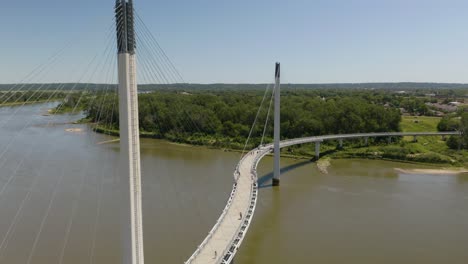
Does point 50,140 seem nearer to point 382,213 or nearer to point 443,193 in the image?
point 382,213

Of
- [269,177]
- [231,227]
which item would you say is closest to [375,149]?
[269,177]

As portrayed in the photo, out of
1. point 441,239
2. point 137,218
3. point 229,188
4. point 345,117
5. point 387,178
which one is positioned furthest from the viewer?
point 345,117

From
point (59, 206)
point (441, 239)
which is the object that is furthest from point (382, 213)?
point (59, 206)

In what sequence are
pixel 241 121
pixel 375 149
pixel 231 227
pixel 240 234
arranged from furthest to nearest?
1. pixel 241 121
2. pixel 375 149
3. pixel 231 227
4. pixel 240 234

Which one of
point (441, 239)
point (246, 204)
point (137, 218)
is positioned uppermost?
point (137, 218)

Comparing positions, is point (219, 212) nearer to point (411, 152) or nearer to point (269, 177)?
point (269, 177)

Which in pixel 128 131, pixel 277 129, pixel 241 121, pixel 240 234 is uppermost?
pixel 128 131

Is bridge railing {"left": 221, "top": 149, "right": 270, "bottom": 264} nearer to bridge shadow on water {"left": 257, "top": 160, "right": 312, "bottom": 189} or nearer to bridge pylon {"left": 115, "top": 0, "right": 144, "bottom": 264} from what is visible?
bridge pylon {"left": 115, "top": 0, "right": 144, "bottom": 264}
